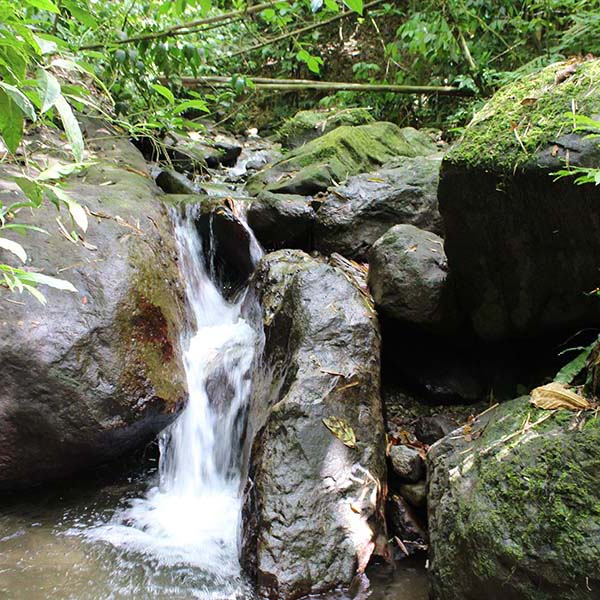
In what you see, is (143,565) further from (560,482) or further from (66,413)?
(560,482)

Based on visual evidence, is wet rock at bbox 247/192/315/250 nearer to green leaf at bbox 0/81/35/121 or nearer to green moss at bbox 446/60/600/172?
green moss at bbox 446/60/600/172

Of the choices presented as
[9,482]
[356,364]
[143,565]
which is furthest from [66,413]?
[356,364]

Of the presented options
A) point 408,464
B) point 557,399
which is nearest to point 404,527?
point 408,464

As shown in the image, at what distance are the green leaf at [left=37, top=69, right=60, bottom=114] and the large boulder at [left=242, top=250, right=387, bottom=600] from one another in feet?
7.32

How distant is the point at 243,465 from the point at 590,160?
2682 millimetres

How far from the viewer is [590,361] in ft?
7.06

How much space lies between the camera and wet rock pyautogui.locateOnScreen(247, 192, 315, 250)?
192 inches

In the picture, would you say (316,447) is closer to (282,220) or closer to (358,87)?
(282,220)

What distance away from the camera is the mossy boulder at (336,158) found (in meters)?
5.39

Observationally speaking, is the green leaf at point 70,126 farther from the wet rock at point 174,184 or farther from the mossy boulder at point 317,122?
the mossy boulder at point 317,122

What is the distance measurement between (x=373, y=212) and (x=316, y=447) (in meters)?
2.60

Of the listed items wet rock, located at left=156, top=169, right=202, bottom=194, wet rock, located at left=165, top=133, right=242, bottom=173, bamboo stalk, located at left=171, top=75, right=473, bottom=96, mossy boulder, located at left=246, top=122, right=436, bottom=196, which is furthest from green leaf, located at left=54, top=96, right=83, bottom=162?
bamboo stalk, located at left=171, top=75, right=473, bottom=96

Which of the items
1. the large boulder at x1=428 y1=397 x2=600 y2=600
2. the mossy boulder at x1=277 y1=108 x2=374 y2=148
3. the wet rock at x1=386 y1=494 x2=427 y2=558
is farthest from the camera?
the mossy boulder at x1=277 y1=108 x2=374 y2=148

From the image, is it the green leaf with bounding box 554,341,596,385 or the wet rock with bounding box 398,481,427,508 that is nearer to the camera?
the green leaf with bounding box 554,341,596,385
